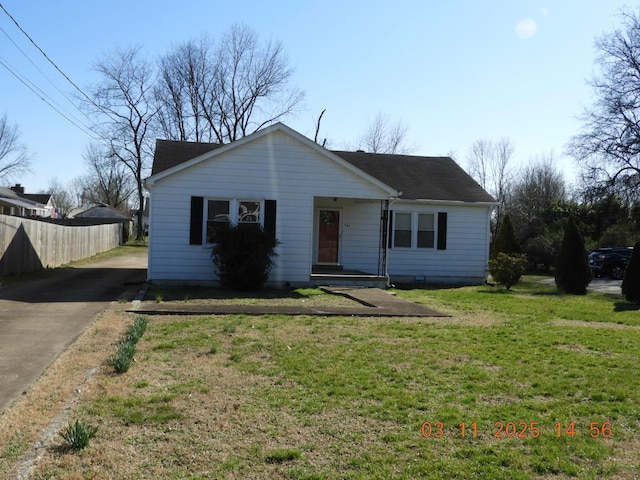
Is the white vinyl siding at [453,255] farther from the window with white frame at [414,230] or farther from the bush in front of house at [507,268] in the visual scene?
the bush in front of house at [507,268]

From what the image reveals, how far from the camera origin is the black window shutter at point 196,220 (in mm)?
15438

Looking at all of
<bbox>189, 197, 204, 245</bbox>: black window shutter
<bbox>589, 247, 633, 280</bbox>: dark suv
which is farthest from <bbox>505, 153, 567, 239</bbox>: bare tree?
<bbox>189, 197, 204, 245</bbox>: black window shutter

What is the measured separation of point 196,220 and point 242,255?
1853mm

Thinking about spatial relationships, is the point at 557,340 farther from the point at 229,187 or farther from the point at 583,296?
the point at 229,187

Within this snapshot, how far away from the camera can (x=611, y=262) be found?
85.9ft

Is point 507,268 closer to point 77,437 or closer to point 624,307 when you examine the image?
point 624,307

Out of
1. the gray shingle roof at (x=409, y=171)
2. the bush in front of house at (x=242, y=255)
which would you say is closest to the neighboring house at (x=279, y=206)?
the gray shingle roof at (x=409, y=171)

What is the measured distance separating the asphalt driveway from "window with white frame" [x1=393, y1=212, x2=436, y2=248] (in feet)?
28.3

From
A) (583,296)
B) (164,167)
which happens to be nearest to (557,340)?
(583,296)

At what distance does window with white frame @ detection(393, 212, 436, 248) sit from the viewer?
1917cm

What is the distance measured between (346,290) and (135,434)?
36.6ft

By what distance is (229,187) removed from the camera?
15.6 meters

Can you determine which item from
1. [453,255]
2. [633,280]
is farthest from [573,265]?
[453,255]
